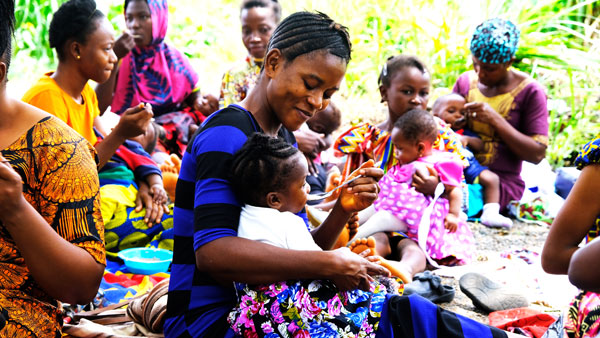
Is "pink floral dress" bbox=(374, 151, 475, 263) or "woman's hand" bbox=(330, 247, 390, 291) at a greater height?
"woman's hand" bbox=(330, 247, 390, 291)

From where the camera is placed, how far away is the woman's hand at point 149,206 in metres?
3.70

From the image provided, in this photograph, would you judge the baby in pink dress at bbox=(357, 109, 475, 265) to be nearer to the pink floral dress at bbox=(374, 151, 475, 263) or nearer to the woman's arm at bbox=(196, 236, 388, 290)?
the pink floral dress at bbox=(374, 151, 475, 263)

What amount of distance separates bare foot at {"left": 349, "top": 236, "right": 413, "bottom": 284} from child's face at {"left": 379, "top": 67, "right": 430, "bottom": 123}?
105 cm

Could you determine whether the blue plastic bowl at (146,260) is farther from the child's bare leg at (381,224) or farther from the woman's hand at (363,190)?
the woman's hand at (363,190)

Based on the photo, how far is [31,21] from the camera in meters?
8.05

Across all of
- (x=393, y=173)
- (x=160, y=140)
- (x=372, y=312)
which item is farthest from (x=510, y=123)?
(x=372, y=312)

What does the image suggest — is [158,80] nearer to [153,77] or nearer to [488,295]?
[153,77]

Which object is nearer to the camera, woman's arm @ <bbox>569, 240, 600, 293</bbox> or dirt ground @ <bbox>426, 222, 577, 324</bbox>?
woman's arm @ <bbox>569, 240, 600, 293</bbox>

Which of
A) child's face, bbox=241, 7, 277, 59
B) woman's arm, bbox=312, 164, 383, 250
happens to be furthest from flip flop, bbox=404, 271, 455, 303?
child's face, bbox=241, 7, 277, 59

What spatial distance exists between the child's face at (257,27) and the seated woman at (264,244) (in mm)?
3171

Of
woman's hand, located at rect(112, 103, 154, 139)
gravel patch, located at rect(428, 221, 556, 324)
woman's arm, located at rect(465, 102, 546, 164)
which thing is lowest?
gravel patch, located at rect(428, 221, 556, 324)

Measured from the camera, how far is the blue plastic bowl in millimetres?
3275

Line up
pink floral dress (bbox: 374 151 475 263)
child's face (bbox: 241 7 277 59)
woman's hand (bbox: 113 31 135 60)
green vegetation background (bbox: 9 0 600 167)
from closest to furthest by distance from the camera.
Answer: pink floral dress (bbox: 374 151 475 263), woman's hand (bbox: 113 31 135 60), child's face (bbox: 241 7 277 59), green vegetation background (bbox: 9 0 600 167)

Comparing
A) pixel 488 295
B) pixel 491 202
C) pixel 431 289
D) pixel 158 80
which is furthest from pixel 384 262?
pixel 158 80
